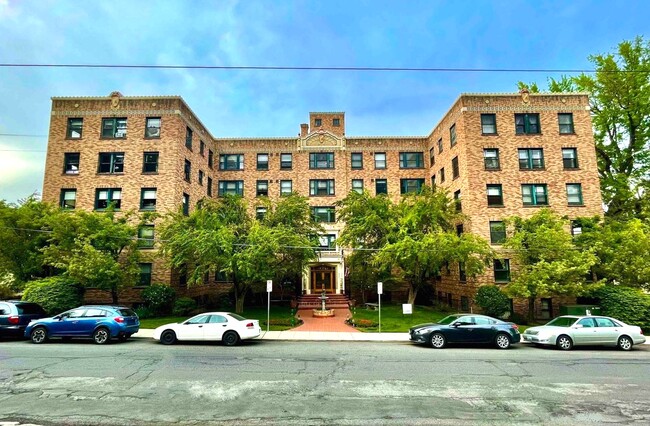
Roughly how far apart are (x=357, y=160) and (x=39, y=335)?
2734 centimetres

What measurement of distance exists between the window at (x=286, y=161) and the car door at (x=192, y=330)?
72.4 feet

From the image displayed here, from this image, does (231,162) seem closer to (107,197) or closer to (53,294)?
(107,197)

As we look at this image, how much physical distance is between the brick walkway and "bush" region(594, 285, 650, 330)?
47.0 ft

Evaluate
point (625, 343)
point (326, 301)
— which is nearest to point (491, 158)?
point (625, 343)

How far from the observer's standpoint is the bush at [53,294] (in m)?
20.5

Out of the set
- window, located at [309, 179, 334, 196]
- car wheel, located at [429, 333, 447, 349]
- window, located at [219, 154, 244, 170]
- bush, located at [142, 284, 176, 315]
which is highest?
window, located at [219, 154, 244, 170]

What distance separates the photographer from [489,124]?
27828mm

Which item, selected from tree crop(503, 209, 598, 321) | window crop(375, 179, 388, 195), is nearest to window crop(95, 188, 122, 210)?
window crop(375, 179, 388, 195)

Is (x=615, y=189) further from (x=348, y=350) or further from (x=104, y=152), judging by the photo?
(x=104, y=152)

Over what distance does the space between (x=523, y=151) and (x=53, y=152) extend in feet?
112

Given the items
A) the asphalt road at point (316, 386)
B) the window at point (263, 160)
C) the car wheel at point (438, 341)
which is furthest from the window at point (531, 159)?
the window at point (263, 160)

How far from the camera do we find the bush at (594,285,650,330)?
19906mm

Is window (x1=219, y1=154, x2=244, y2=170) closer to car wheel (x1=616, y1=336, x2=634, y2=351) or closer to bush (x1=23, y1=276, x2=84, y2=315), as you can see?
bush (x1=23, y1=276, x2=84, y2=315)

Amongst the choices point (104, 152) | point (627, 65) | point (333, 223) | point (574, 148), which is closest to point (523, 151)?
point (574, 148)
